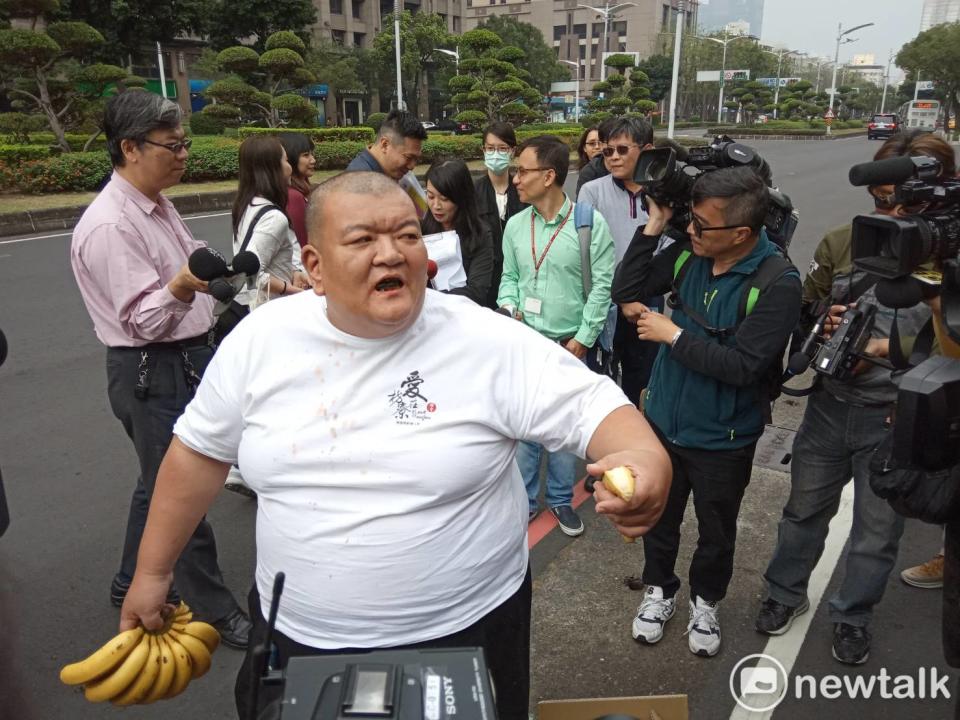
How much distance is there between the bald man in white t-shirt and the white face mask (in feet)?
10.00

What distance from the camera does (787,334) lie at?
2506 millimetres

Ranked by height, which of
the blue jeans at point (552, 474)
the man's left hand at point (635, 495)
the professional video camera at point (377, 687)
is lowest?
the blue jeans at point (552, 474)

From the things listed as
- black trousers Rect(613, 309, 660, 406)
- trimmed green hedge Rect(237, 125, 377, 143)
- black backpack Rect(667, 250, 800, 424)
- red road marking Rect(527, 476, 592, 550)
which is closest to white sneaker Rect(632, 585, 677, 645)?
red road marking Rect(527, 476, 592, 550)

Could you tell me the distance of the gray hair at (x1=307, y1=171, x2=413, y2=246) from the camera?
160cm

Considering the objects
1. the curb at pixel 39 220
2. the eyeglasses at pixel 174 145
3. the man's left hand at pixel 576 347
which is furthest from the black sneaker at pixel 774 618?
the curb at pixel 39 220

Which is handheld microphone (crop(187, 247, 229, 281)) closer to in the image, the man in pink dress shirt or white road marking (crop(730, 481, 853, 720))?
the man in pink dress shirt

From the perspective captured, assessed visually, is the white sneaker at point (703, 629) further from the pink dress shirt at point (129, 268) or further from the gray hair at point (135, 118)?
the gray hair at point (135, 118)

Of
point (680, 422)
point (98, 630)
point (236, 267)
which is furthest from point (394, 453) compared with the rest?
point (98, 630)

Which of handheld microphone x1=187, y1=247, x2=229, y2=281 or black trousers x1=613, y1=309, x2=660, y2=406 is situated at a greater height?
handheld microphone x1=187, y1=247, x2=229, y2=281

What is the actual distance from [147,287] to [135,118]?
0.58 metres

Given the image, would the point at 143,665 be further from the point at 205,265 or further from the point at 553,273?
the point at 553,273

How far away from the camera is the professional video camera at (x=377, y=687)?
102 centimetres

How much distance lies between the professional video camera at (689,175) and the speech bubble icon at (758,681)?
5.06 feet

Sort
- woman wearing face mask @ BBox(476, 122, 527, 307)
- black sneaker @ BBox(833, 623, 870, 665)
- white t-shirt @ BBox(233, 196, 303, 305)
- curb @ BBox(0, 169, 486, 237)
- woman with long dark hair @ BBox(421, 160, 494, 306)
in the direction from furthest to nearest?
1. curb @ BBox(0, 169, 486, 237)
2. woman wearing face mask @ BBox(476, 122, 527, 307)
3. woman with long dark hair @ BBox(421, 160, 494, 306)
4. white t-shirt @ BBox(233, 196, 303, 305)
5. black sneaker @ BBox(833, 623, 870, 665)
